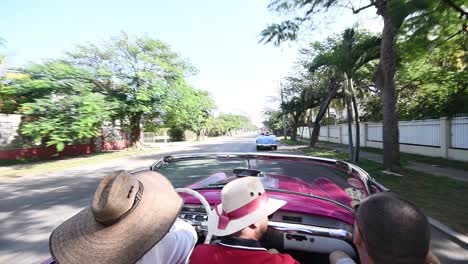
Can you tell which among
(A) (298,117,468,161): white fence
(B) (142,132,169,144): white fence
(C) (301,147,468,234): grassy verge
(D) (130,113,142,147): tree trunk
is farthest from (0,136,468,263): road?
(B) (142,132,169,144): white fence

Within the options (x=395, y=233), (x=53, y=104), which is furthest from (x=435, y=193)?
(x=53, y=104)

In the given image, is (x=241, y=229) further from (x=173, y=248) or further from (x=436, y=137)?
(x=436, y=137)

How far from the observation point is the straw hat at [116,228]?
163 centimetres

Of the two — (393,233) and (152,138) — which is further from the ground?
(393,233)

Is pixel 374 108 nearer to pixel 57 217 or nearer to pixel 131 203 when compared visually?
pixel 57 217

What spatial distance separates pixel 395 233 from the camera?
1.48m

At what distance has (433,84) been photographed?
21.9 m

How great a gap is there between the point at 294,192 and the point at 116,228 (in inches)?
73.5

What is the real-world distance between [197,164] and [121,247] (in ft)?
7.60

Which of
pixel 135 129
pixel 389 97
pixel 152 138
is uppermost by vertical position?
pixel 389 97

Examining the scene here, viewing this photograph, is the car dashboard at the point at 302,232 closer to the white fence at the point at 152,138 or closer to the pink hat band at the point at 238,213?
the pink hat band at the point at 238,213

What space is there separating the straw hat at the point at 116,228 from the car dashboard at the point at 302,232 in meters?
1.08

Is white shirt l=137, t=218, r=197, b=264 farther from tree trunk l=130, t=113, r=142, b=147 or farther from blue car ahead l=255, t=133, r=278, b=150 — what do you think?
tree trunk l=130, t=113, r=142, b=147

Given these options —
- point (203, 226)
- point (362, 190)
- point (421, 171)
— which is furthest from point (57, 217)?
point (421, 171)
